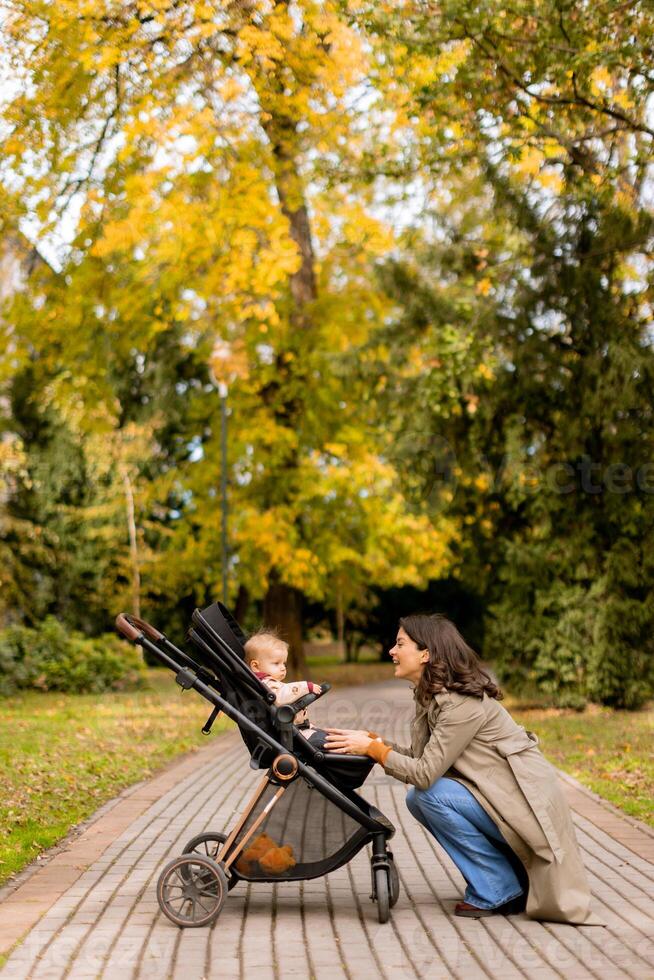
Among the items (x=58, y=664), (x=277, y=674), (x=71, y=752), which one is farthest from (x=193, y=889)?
(x=58, y=664)

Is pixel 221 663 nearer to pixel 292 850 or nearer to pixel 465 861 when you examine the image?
pixel 292 850

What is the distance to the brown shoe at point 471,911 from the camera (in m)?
5.50

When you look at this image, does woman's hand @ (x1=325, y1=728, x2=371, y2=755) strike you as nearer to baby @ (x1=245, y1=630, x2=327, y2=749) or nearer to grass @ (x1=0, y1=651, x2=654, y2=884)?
baby @ (x1=245, y1=630, x2=327, y2=749)

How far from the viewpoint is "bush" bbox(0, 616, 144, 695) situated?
71.9 feet

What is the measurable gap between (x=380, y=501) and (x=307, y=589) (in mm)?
2150

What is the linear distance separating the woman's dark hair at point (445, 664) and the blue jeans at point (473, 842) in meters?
0.41

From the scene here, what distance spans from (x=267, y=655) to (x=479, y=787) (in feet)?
3.71

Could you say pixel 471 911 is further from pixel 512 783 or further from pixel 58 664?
pixel 58 664

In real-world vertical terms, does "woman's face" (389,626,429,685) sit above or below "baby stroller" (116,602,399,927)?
above

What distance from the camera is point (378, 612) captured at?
124ft

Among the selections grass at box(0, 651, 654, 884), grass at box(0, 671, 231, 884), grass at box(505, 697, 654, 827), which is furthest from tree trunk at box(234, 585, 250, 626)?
grass at box(505, 697, 654, 827)

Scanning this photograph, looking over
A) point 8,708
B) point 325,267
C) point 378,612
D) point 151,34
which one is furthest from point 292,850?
point 378,612

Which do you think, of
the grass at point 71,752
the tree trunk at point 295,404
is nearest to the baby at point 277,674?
the grass at point 71,752

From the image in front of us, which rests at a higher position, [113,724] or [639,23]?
[639,23]
